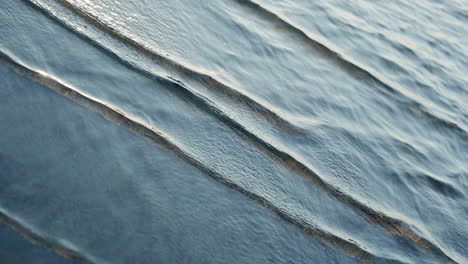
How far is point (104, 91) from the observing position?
7.10ft

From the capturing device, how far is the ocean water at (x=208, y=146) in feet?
5.64

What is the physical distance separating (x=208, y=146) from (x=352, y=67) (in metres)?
1.67

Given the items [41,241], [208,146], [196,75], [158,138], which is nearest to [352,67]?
[196,75]

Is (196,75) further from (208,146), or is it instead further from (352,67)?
(352,67)

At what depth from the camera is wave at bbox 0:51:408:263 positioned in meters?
2.00

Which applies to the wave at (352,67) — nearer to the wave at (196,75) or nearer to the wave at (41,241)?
the wave at (196,75)

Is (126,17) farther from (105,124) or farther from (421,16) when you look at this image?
(421,16)

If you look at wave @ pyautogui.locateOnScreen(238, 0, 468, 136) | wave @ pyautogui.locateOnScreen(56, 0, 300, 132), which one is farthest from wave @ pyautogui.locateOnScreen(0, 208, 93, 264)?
wave @ pyautogui.locateOnScreen(238, 0, 468, 136)

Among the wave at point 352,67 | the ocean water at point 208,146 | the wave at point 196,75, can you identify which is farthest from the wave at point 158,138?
the wave at point 352,67

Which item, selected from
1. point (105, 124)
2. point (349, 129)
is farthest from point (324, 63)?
point (105, 124)

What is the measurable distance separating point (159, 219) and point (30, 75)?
2.63 ft

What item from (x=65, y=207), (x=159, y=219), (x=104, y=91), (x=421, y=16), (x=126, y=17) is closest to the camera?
(x=65, y=207)

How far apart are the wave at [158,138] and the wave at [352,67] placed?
164 cm

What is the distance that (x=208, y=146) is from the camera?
217 centimetres
